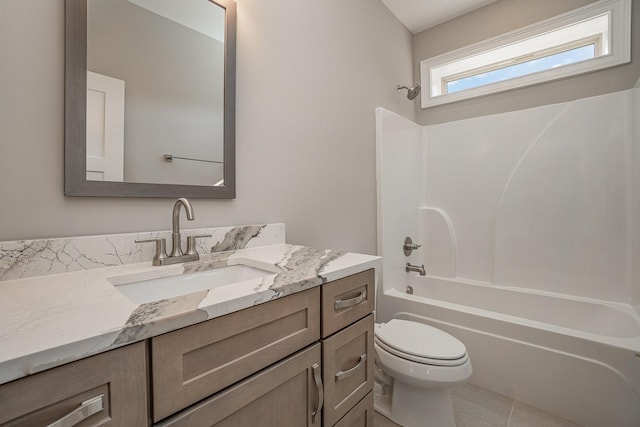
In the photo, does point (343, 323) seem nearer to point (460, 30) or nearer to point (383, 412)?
point (383, 412)

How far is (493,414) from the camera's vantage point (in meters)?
1.58

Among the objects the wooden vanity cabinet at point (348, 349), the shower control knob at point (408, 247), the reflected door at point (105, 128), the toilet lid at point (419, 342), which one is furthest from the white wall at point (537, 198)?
the reflected door at point (105, 128)

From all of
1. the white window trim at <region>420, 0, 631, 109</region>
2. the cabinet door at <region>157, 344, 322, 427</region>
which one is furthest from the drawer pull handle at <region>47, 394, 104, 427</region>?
the white window trim at <region>420, 0, 631, 109</region>

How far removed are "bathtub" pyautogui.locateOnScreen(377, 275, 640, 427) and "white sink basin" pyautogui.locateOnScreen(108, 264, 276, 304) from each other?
1.35 meters

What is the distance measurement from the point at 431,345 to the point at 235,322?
3.79 ft

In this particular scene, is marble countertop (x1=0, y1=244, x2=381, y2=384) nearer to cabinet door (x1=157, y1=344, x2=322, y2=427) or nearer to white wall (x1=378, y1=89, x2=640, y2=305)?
cabinet door (x1=157, y1=344, x2=322, y2=427)

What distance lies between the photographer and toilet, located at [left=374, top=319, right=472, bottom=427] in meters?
1.31

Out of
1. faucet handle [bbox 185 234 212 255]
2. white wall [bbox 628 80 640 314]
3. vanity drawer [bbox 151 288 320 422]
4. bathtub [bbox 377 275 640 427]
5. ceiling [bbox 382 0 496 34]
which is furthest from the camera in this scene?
ceiling [bbox 382 0 496 34]

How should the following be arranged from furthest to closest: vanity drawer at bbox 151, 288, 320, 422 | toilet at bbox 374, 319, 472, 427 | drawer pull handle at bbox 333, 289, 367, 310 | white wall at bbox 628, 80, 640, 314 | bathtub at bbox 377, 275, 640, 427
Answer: white wall at bbox 628, 80, 640, 314 → bathtub at bbox 377, 275, 640, 427 → toilet at bbox 374, 319, 472, 427 → drawer pull handle at bbox 333, 289, 367, 310 → vanity drawer at bbox 151, 288, 320, 422

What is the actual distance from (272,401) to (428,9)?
2.96m

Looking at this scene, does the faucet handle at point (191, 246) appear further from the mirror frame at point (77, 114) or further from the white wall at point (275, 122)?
the mirror frame at point (77, 114)

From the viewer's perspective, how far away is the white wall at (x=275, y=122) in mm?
801

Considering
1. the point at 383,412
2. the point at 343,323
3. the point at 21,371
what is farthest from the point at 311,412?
the point at 383,412

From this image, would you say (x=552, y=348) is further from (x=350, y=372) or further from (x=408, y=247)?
(x=350, y=372)
